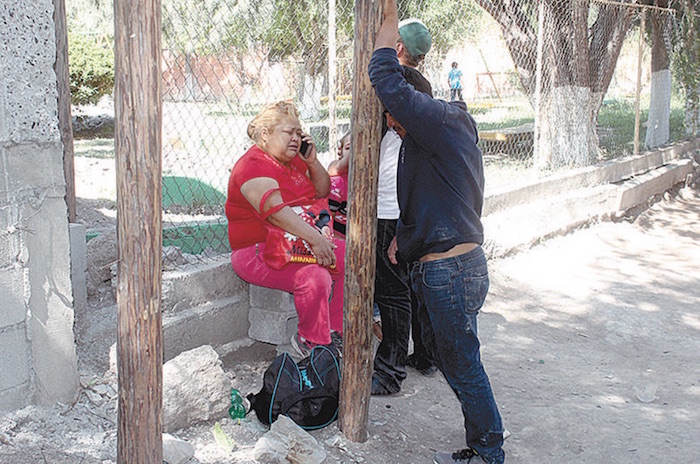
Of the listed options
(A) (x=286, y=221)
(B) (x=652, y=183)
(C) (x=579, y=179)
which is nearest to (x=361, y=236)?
(A) (x=286, y=221)

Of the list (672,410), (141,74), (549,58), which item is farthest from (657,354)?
(549,58)

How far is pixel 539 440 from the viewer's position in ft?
12.7

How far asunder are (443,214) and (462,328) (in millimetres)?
521

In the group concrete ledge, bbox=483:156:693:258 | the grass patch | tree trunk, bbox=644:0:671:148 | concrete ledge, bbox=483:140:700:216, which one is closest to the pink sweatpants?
concrete ledge, bbox=483:156:693:258

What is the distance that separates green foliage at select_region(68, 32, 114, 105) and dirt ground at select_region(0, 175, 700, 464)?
8.50 metres

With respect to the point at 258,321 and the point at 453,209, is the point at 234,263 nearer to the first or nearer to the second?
the point at 258,321

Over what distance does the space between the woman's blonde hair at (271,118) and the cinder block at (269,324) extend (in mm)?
1068

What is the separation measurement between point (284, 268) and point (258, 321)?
2.08 feet

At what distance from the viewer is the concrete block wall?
9.69 feet

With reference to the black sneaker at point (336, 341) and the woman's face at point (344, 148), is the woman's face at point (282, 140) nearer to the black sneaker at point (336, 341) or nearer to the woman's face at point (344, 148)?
the woman's face at point (344, 148)

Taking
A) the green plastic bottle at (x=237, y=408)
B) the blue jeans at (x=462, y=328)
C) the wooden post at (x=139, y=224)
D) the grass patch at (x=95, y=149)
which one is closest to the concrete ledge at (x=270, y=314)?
the green plastic bottle at (x=237, y=408)

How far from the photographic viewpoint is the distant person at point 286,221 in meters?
3.84

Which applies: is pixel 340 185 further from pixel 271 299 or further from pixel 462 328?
pixel 462 328

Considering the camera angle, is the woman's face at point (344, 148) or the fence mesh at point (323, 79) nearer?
the woman's face at point (344, 148)
